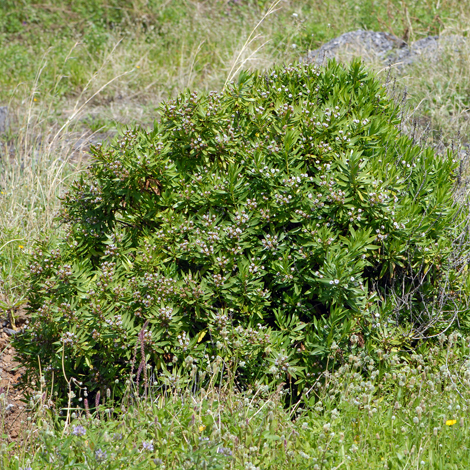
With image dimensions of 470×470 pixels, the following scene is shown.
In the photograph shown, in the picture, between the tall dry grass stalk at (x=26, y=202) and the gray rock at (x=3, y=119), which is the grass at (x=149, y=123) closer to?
the tall dry grass stalk at (x=26, y=202)

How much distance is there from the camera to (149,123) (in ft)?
26.1

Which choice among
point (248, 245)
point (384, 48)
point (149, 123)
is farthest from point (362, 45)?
point (248, 245)

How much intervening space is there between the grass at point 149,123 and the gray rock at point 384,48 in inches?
10.1

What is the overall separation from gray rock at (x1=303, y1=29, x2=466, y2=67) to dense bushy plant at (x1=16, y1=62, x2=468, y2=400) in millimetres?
4358

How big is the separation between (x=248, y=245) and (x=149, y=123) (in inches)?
196

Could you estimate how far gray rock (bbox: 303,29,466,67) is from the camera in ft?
26.1

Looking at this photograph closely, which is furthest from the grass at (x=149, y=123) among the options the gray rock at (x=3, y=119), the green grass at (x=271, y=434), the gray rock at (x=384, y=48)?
the gray rock at (x=384, y=48)

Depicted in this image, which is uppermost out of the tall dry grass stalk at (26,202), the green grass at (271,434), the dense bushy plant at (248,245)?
the dense bushy plant at (248,245)

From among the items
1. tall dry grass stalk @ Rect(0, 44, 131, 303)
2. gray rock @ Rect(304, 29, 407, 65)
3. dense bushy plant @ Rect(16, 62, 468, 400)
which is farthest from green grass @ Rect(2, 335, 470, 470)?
gray rock @ Rect(304, 29, 407, 65)

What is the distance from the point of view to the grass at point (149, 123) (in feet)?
8.71

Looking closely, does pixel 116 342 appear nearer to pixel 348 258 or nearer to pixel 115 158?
pixel 115 158

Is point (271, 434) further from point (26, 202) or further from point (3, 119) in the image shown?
point (3, 119)

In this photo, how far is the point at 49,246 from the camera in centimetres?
364

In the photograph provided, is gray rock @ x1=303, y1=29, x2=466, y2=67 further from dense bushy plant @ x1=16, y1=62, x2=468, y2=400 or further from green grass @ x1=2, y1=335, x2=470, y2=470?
green grass @ x1=2, y1=335, x2=470, y2=470
